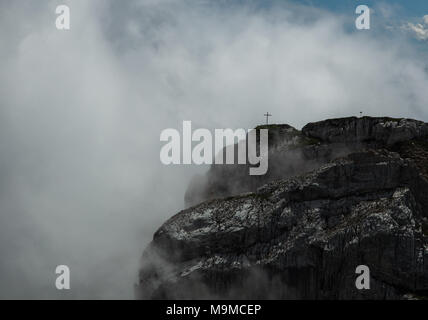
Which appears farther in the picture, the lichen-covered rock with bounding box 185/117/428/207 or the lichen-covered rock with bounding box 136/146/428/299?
the lichen-covered rock with bounding box 185/117/428/207

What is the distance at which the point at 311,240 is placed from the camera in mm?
99188

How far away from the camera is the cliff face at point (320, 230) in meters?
96.1

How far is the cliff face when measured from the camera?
9606 centimetres

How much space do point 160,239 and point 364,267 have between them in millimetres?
42265

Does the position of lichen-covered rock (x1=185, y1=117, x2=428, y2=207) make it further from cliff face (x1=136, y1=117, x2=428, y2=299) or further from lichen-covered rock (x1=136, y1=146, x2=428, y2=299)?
lichen-covered rock (x1=136, y1=146, x2=428, y2=299)

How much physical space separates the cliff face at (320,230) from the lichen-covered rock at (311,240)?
7.7 inches

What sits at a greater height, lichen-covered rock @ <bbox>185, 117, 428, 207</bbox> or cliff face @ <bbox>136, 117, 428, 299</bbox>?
lichen-covered rock @ <bbox>185, 117, 428, 207</bbox>

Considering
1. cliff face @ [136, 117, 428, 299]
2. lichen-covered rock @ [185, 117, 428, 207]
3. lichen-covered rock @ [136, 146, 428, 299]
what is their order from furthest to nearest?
lichen-covered rock @ [185, 117, 428, 207], cliff face @ [136, 117, 428, 299], lichen-covered rock @ [136, 146, 428, 299]

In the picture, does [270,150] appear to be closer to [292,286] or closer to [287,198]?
[287,198]

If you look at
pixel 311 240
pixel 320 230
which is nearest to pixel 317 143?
pixel 320 230

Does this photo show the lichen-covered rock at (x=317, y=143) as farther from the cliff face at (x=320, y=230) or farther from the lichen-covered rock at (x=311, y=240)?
the lichen-covered rock at (x=311, y=240)

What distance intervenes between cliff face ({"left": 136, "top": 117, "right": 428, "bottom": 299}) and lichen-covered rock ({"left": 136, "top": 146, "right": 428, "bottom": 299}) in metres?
0.20

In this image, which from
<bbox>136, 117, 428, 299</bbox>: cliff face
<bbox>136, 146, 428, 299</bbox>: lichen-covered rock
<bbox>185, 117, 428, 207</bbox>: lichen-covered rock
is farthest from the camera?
<bbox>185, 117, 428, 207</bbox>: lichen-covered rock

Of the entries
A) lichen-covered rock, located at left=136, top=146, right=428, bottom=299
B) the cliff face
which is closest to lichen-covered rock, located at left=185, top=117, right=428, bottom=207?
the cliff face
